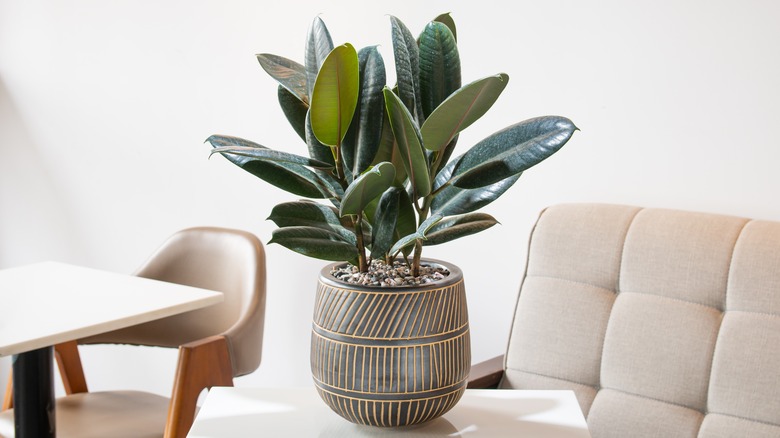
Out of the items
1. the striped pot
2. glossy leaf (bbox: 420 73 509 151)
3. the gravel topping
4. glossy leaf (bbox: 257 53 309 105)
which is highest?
glossy leaf (bbox: 257 53 309 105)

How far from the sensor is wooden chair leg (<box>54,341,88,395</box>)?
198 centimetres

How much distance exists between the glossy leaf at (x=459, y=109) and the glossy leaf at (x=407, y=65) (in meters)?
0.08

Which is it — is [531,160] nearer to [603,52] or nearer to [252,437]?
[252,437]

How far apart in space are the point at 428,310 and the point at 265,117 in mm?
1429

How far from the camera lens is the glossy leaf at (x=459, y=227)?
1.02 meters

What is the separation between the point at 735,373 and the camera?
1.37 m

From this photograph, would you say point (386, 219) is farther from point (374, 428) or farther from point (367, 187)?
point (374, 428)

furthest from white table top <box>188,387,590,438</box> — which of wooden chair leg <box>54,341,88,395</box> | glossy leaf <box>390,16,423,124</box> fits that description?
wooden chair leg <box>54,341,88,395</box>

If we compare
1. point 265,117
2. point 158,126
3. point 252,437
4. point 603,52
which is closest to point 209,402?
point 252,437

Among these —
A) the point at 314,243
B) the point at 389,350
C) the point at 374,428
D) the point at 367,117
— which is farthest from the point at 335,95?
the point at 374,428


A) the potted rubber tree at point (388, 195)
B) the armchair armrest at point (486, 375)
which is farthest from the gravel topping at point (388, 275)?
the armchair armrest at point (486, 375)

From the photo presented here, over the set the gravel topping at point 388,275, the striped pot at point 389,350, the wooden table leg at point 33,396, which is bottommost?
the wooden table leg at point 33,396

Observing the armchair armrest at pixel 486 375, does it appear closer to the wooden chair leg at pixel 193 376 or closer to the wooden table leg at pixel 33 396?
the wooden chair leg at pixel 193 376

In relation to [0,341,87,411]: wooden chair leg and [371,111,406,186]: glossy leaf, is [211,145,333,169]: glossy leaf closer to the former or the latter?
[371,111,406,186]: glossy leaf
